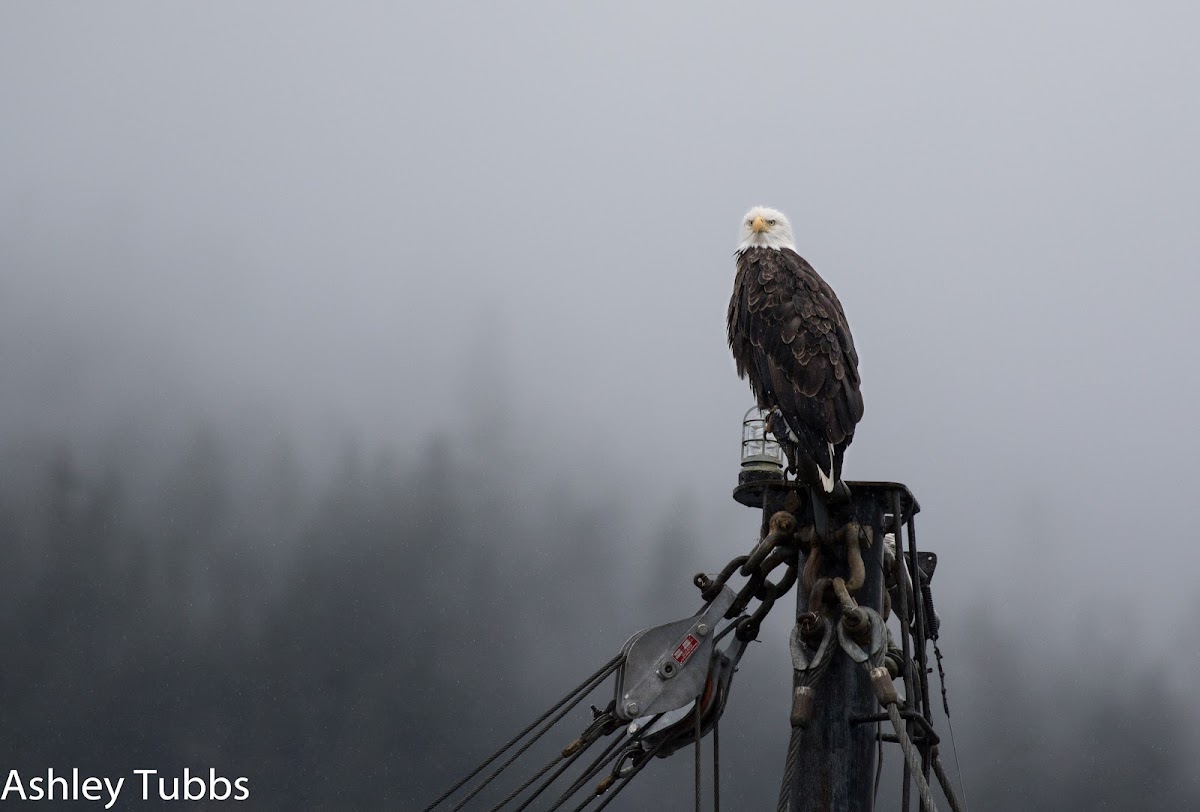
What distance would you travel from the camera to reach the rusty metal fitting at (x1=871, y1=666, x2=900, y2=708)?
21.0 ft

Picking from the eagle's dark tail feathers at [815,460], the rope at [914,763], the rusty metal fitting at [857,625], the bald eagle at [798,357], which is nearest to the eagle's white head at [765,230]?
the bald eagle at [798,357]

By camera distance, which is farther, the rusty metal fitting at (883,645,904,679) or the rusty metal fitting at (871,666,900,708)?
the rusty metal fitting at (883,645,904,679)

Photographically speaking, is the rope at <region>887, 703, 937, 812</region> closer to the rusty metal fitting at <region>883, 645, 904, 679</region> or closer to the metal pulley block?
the rusty metal fitting at <region>883, 645, 904, 679</region>

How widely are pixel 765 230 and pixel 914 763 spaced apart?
627 centimetres

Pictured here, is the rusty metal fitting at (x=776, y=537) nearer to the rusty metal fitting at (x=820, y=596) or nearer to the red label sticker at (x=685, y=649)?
the rusty metal fitting at (x=820, y=596)

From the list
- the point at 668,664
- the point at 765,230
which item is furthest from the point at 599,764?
the point at 765,230

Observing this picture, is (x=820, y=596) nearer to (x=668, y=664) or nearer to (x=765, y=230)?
(x=668, y=664)

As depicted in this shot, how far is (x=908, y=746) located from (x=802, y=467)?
2091mm

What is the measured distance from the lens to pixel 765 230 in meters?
11.2

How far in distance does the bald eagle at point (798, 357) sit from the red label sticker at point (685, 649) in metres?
1.33

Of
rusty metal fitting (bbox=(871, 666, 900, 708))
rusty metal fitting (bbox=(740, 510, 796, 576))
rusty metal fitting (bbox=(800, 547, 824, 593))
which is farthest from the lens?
rusty metal fitting (bbox=(740, 510, 796, 576))

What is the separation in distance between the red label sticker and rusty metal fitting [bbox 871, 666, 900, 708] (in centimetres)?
150

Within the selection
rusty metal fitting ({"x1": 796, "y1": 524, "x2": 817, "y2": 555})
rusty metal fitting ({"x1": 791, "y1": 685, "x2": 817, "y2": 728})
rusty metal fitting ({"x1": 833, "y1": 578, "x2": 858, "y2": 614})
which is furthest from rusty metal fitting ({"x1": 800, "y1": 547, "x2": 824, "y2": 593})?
rusty metal fitting ({"x1": 791, "y1": 685, "x2": 817, "y2": 728})

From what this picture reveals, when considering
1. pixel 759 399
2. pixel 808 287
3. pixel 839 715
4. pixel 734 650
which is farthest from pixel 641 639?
pixel 808 287
